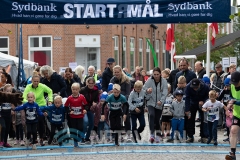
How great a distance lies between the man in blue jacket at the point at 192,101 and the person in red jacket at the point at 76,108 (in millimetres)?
2647

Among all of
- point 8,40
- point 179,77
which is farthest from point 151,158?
point 8,40

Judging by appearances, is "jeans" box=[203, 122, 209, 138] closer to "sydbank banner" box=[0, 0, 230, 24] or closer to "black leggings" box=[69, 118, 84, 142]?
"sydbank banner" box=[0, 0, 230, 24]

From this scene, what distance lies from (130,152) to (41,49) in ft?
96.4

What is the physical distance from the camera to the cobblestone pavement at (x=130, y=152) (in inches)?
578

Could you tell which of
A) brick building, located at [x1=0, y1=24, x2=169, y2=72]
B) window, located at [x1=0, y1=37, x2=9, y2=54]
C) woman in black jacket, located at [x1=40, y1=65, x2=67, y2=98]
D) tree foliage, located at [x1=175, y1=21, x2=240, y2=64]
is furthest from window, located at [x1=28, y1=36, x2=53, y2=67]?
woman in black jacket, located at [x1=40, y1=65, x2=67, y2=98]

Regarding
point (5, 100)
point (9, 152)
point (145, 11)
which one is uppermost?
point (145, 11)

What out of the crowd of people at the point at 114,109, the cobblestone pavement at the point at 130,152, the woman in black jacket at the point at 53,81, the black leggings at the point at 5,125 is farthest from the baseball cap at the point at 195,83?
the black leggings at the point at 5,125

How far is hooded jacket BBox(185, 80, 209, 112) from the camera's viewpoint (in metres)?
17.8

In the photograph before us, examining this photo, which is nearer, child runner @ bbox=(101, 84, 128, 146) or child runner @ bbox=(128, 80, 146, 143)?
child runner @ bbox=(101, 84, 128, 146)

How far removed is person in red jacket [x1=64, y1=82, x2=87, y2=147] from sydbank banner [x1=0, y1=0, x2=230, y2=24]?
1.91 m

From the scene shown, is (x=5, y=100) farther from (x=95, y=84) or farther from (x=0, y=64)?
(x=0, y=64)

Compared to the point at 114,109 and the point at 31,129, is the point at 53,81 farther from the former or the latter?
the point at 114,109

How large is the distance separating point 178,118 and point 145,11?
2.83 metres

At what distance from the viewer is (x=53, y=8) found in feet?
57.9
